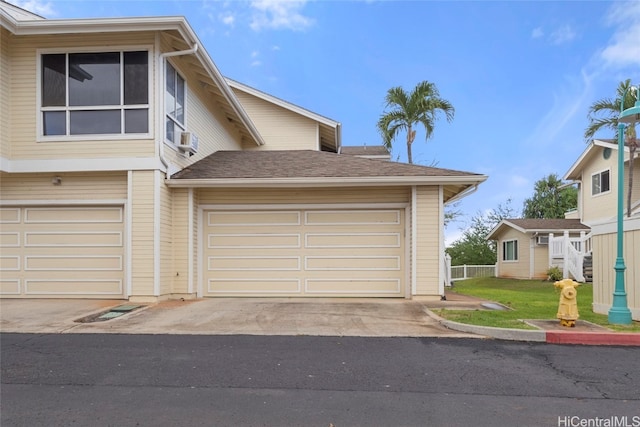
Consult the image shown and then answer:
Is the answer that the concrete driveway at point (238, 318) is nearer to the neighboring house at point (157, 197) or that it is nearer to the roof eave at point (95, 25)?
the neighboring house at point (157, 197)

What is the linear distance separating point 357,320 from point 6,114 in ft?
28.4

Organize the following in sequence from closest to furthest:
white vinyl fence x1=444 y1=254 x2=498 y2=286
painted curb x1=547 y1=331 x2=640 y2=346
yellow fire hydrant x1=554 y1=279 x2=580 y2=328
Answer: painted curb x1=547 y1=331 x2=640 y2=346, yellow fire hydrant x1=554 y1=279 x2=580 y2=328, white vinyl fence x1=444 y1=254 x2=498 y2=286

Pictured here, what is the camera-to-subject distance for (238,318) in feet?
27.1

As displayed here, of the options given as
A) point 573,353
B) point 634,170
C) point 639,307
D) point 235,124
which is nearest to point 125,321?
point 573,353

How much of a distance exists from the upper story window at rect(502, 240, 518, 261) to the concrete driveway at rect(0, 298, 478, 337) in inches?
727

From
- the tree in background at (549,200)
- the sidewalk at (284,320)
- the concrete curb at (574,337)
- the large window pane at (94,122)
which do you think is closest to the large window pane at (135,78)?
the large window pane at (94,122)

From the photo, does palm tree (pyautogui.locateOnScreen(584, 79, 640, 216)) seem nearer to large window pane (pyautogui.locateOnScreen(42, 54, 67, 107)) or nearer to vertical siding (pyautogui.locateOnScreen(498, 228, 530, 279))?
vertical siding (pyautogui.locateOnScreen(498, 228, 530, 279))

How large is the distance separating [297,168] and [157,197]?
3499mm

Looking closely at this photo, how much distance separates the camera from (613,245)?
8.73 metres

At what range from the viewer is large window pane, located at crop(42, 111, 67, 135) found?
397 inches

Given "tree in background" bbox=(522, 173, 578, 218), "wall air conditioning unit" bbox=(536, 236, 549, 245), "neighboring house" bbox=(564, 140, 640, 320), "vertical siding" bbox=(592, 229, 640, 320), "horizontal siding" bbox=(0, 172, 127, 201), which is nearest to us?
"vertical siding" bbox=(592, 229, 640, 320)

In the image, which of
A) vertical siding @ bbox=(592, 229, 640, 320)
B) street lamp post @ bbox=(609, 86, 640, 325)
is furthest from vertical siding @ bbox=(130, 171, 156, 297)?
vertical siding @ bbox=(592, 229, 640, 320)

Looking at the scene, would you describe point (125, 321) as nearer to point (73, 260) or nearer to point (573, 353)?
point (73, 260)

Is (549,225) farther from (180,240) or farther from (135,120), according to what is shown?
(135,120)
